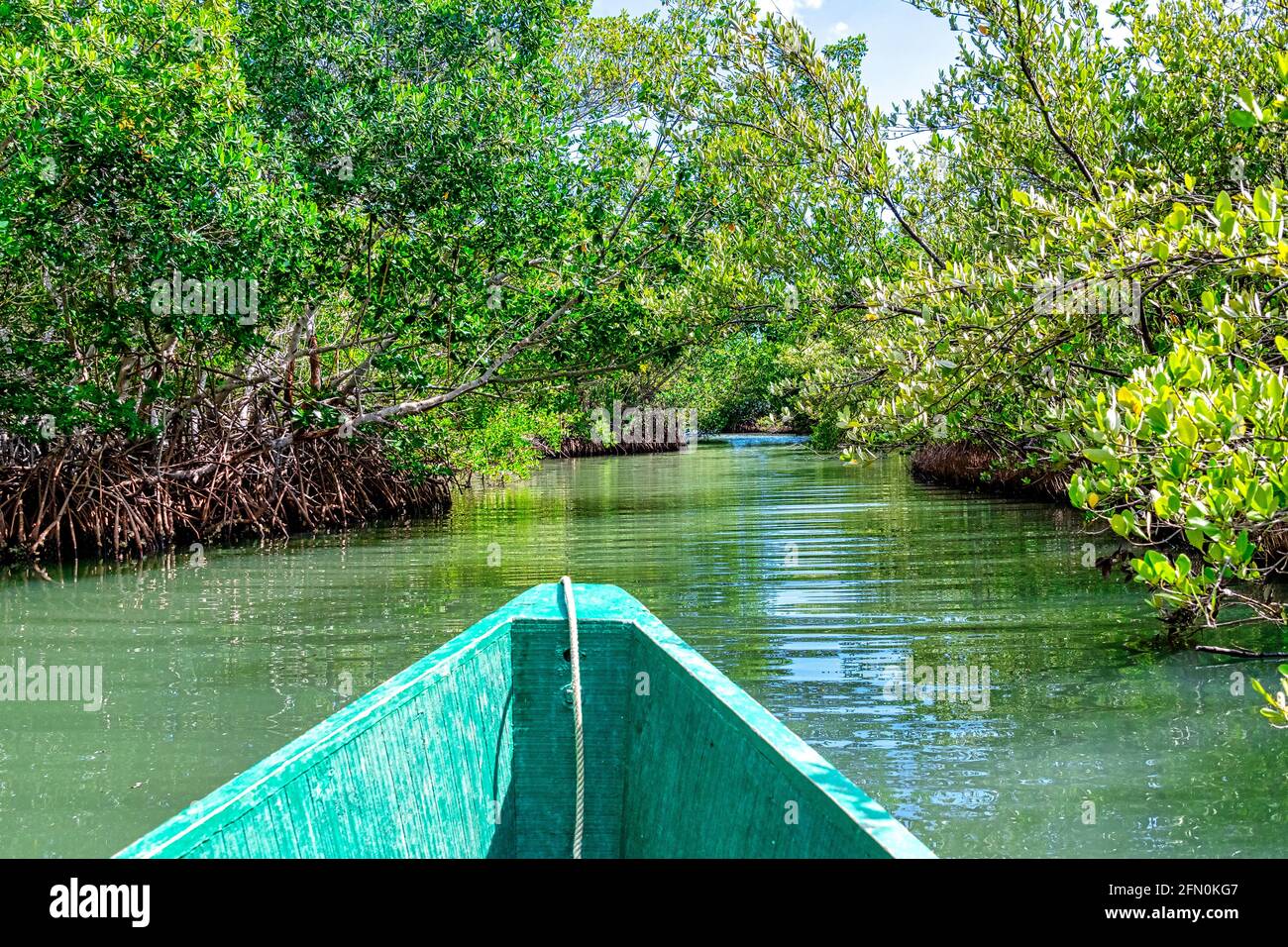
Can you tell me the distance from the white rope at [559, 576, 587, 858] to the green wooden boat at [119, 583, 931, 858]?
17 millimetres

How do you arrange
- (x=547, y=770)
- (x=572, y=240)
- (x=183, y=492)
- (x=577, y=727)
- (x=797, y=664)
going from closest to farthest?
(x=577, y=727)
(x=547, y=770)
(x=797, y=664)
(x=572, y=240)
(x=183, y=492)

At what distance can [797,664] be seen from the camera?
224 inches

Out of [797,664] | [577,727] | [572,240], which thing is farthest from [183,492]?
[577,727]

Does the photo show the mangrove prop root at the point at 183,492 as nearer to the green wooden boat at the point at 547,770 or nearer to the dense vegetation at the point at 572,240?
the dense vegetation at the point at 572,240

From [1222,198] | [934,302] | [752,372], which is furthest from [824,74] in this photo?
[752,372]

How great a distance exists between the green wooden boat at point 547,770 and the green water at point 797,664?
3.67 feet

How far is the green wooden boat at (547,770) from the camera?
6.87 feet

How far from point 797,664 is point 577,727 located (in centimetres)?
300

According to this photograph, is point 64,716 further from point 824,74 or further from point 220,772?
point 824,74

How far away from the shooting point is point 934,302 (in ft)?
18.2

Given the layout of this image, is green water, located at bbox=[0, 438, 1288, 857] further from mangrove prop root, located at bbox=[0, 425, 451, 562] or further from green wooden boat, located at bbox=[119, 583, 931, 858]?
Answer: green wooden boat, located at bbox=[119, 583, 931, 858]

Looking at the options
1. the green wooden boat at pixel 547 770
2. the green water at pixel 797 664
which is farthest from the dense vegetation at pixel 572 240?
the green wooden boat at pixel 547 770

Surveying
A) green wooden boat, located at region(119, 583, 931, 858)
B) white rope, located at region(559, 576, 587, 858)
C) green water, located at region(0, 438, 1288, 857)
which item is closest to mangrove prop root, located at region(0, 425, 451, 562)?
green water, located at region(0, 438, 1288, 857)

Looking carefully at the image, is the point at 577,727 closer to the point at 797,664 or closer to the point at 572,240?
the point at 797,664
